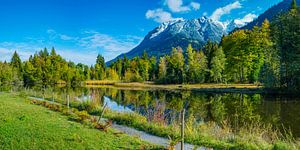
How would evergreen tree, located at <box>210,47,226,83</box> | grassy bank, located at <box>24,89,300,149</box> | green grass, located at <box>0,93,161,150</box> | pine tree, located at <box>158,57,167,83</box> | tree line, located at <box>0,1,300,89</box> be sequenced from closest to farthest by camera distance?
green grass, located at <box>0,93,161,150</box> → grassy bank, located at <box>24,89,300,149</box> → tree line, located at <box>0,1,300,89</box> → evergreen tree, located at <box>210,47,226,83</box> → pine tree, located at <box>158,57,167,83</box>

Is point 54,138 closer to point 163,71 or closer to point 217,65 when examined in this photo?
point 217,65

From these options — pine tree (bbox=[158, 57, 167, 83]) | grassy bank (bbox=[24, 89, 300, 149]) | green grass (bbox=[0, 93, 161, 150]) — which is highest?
pine tree (bbox=[158, 57, 167, 83])

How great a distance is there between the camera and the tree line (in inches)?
1662

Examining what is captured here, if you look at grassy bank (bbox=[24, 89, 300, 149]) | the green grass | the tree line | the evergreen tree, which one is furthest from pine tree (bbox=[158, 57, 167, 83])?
the green grass

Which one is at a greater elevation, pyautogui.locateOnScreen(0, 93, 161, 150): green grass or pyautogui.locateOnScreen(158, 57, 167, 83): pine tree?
pyautogui.locateOnScreen(158, 57, 167, 83): pine tree

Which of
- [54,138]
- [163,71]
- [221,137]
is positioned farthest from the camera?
[163,71]

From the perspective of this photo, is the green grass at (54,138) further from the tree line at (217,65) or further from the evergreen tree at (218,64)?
the evergreen tree at (218,64)

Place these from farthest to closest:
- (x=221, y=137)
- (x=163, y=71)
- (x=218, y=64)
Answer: (x=163, y=71)
(x=218, y=64)
(x=221, y=137)

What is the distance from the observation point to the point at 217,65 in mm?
62875

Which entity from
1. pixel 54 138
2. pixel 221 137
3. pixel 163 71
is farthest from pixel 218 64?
pixel 54 138

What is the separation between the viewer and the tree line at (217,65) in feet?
139

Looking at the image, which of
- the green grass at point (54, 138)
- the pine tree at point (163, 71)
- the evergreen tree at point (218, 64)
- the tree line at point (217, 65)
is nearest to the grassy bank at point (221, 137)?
the green grass at point (54, 138)

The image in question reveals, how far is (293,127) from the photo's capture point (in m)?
19.2

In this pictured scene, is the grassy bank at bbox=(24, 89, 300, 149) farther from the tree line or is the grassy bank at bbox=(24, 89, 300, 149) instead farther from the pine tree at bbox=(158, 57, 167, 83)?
the pine tree at bbox=(158, 57, 167, 83)
